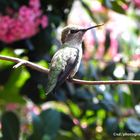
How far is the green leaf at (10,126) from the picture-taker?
2068mm

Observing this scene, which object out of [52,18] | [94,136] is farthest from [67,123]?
[52,18]

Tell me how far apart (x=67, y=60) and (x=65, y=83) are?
941mm

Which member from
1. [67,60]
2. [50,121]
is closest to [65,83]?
[50,121]

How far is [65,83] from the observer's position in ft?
7.34

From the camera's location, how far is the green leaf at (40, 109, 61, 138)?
215cm

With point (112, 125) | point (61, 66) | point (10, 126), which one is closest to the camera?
point (61, 66)

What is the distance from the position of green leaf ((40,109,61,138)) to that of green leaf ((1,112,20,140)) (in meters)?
0.14

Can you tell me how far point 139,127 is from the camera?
208 centimetres

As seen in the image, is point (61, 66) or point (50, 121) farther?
point (50, 121)

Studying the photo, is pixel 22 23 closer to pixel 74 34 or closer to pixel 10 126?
pixel 10 126

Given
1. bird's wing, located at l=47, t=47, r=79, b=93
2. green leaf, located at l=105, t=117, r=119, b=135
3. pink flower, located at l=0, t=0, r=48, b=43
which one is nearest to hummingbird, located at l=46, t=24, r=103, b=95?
bird's wing, located at l=47, t=47, r=79, b=93

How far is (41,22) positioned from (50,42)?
0.51 ft

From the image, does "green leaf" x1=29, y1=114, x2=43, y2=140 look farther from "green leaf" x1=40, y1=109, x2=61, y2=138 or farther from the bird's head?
the bird's head

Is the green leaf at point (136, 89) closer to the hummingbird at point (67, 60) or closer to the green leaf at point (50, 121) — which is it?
the green leaf at point (50, 121)
